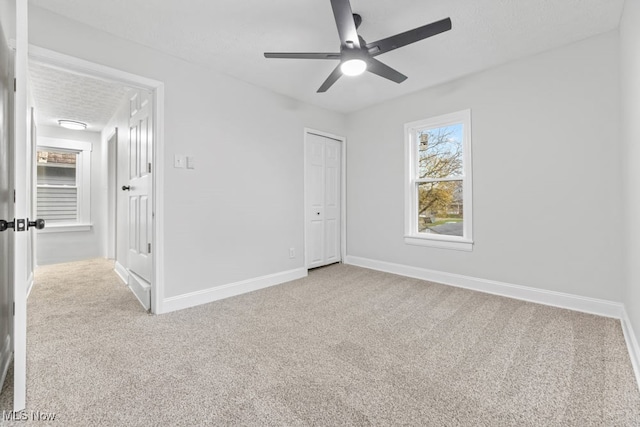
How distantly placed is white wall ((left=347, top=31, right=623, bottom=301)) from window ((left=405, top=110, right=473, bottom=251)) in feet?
0.35

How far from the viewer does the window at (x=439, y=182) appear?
10.9 ft

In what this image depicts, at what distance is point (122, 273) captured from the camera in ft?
12.5

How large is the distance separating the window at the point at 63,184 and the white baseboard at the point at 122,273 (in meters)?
1.78

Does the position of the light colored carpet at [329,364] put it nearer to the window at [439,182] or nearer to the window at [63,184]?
the window at [439,182]

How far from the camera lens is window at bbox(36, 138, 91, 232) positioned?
485 cm

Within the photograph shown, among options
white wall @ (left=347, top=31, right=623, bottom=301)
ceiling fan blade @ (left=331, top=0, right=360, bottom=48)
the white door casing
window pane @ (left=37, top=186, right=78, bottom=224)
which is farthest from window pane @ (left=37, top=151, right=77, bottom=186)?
white wall @ (left=347, top=31, right=623, bottom=301)

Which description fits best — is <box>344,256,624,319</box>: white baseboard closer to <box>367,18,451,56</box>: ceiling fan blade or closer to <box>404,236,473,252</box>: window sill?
<box>404,236,473,252</box>: window sill

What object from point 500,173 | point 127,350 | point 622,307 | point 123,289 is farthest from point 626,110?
point 123,289

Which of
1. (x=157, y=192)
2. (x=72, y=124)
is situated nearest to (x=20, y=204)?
(x=157, y=192)

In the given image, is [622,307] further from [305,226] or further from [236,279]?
[236,279]

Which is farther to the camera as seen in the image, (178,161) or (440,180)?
(440,180)

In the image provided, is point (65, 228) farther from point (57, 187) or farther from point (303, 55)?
point (303, 55)

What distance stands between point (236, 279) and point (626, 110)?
→ 144 inches

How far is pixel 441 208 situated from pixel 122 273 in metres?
4.31
